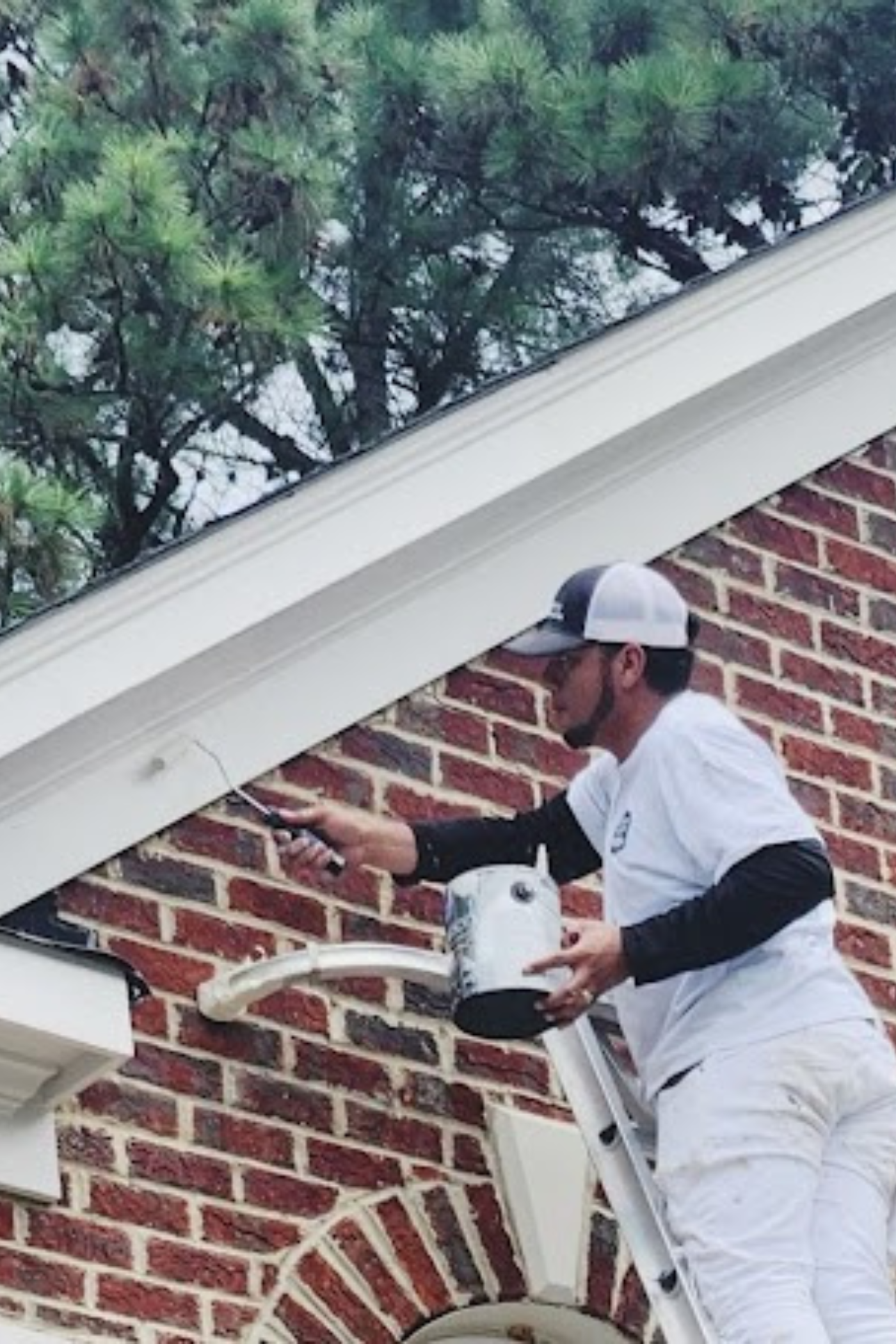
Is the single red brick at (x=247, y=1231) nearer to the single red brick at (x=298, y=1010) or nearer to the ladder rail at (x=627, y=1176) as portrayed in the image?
the single red brick at (x=298, y=1010)

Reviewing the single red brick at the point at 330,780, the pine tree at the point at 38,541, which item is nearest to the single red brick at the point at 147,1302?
the single red brick at the point at 330,780

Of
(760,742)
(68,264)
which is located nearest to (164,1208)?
(760,742)

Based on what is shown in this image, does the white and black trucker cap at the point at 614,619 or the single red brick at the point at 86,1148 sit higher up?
the white and black trucker cap at the point at 614,619

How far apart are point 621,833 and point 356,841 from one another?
67 cm

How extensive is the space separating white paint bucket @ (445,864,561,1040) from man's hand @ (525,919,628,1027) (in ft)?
0.16

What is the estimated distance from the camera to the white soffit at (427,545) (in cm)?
753

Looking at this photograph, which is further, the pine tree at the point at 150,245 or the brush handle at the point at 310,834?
the pine tree at the point at 150,245

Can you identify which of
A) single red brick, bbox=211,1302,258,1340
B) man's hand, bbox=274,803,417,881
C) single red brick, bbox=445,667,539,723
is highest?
single red brick, bbox=445,667,539,723

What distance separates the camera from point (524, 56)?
14969 millimetres

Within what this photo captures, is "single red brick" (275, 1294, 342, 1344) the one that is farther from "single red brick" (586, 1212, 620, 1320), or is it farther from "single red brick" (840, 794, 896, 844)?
"single red brick" (840, 794, 896, 844)

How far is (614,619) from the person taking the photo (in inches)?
282

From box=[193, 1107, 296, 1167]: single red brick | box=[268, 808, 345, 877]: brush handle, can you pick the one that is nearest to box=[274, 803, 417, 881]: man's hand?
box=[268, 808, 345, 877]: brush handle

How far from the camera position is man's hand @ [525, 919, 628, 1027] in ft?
22.0

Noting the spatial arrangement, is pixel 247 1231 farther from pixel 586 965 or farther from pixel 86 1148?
pixel 586 965
